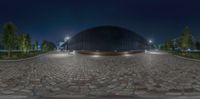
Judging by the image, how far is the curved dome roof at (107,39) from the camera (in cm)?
9962

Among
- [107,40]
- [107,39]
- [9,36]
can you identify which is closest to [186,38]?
[9,36]

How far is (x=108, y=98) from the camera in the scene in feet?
19.9

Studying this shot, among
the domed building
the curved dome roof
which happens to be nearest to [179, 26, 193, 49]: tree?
the domed building

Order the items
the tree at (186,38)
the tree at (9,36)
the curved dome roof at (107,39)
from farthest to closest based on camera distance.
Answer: the curved dome roof at (107,39), the tree at (186,38), the tree at (9,36)

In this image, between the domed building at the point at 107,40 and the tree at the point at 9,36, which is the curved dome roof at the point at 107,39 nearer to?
the domed building at the point at 107,40

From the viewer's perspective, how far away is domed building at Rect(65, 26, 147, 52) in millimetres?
99300

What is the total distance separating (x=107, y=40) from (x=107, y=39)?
69cm

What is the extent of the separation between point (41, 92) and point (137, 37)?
11436cm

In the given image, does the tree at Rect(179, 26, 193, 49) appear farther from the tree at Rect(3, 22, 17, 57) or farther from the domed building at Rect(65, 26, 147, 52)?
the domed building at Rect(65, 26, 147, 52)

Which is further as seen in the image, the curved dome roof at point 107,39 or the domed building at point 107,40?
the curved dome roof at point 107,39

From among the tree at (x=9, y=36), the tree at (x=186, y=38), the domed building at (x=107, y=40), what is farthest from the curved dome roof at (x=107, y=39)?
the tree at (x=9, y=36)

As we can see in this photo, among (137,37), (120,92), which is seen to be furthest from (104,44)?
(120,92)

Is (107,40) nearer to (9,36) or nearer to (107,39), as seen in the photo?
(107,39)

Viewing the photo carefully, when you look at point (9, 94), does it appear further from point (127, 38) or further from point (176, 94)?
point (127, 38)
